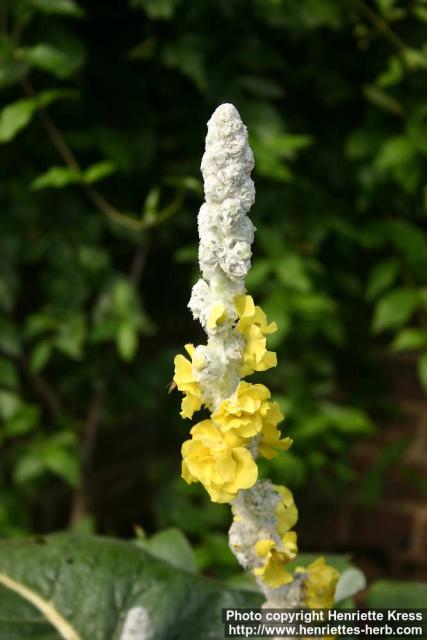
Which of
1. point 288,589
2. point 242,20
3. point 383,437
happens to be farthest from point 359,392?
point 288,589

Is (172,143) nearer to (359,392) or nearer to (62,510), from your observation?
(359,392)

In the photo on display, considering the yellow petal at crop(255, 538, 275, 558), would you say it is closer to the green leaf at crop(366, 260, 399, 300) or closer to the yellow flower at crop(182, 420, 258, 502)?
the yellow flower at crop(182, 420, 258, 502)

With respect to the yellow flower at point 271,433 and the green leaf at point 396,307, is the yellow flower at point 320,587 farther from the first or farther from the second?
the green leaf at point 396,307

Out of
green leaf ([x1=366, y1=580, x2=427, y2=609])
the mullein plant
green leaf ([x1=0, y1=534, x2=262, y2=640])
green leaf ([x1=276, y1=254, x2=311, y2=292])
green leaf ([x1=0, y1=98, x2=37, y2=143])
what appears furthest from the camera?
green leaf ([x1=276, y1=254, x2=311, y2=292])

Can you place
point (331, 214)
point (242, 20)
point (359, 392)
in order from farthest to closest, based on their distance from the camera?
point (359, 392) → point (331, 214) → point (242, 20)

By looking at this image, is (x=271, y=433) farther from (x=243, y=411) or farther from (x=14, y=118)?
(x=14, y=118)

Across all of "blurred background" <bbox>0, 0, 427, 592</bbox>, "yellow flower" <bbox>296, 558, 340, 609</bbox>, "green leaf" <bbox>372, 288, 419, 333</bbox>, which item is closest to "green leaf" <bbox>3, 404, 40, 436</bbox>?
"blurred background" <bbox>0, 0, 427, 592</bbox>
